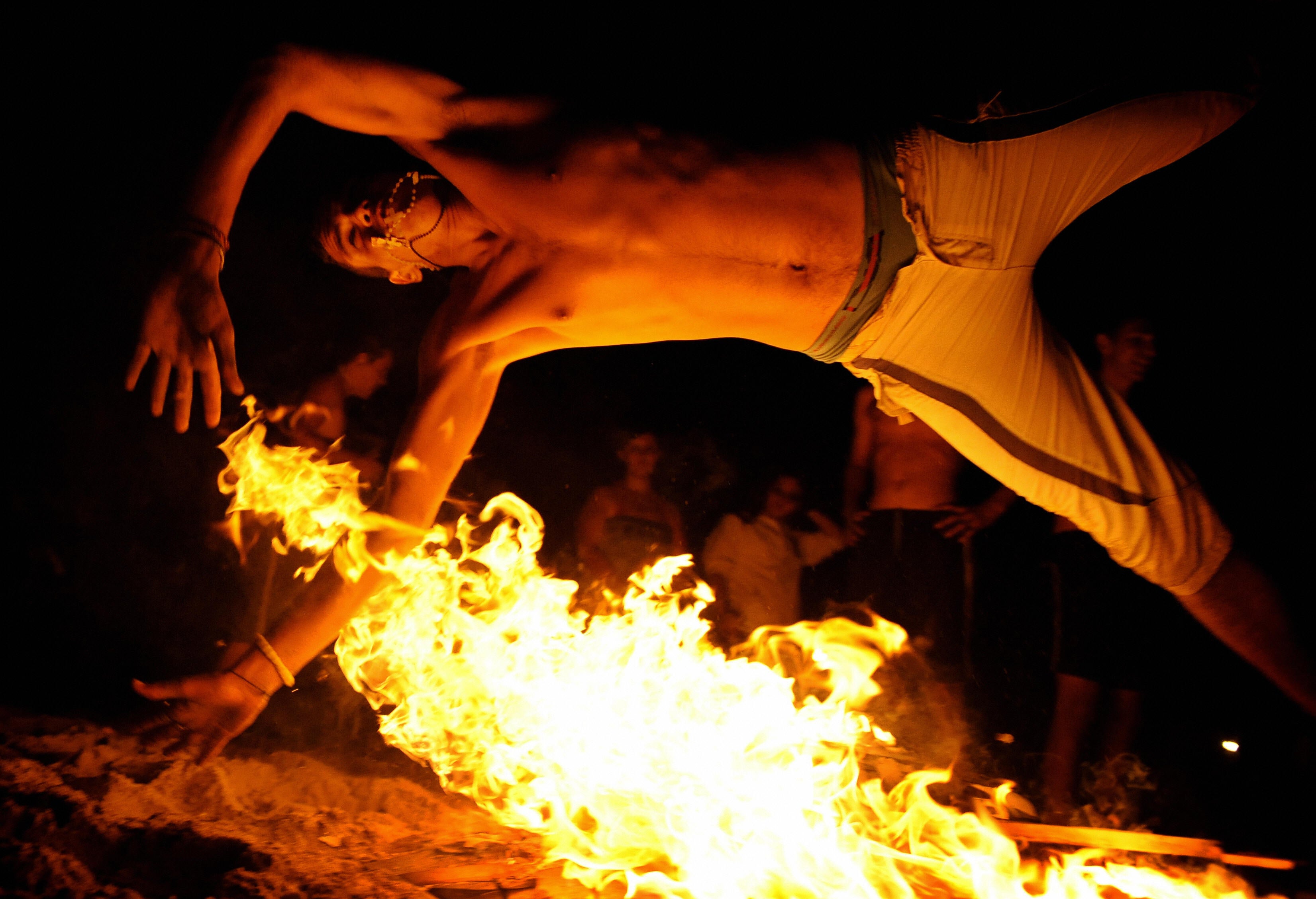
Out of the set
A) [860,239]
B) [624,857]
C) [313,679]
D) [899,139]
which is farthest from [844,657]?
[313,679]

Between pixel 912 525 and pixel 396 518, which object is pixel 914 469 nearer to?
pixel 912 525

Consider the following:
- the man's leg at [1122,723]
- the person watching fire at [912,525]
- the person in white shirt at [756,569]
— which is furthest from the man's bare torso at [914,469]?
the man's leg at [1122,723]

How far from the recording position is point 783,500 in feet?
14.5

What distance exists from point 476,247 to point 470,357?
0.39 metres

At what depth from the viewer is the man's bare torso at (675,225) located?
2246 millimetres

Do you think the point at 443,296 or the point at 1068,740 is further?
the point at 443,296

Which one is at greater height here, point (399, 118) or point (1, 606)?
point (399, 118)

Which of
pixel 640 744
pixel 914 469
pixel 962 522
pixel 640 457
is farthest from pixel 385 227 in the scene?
pixel 962 522

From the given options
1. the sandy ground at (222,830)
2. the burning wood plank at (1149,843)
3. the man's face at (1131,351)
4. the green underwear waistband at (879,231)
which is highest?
the man's face at (1131,351)

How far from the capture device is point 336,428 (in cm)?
404

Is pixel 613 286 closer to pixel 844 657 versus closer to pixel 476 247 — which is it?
pixel 476 247

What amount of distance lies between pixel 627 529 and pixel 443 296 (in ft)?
A: 6.68

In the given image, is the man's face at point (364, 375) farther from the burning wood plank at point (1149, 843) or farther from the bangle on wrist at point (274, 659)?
the burning wood plank at point (1149, 843)

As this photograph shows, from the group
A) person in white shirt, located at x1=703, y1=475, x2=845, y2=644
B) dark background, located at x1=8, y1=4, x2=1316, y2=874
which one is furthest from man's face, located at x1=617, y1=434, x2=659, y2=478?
dark background, located at x1=8, y1=4, x2=1316, y2=874
